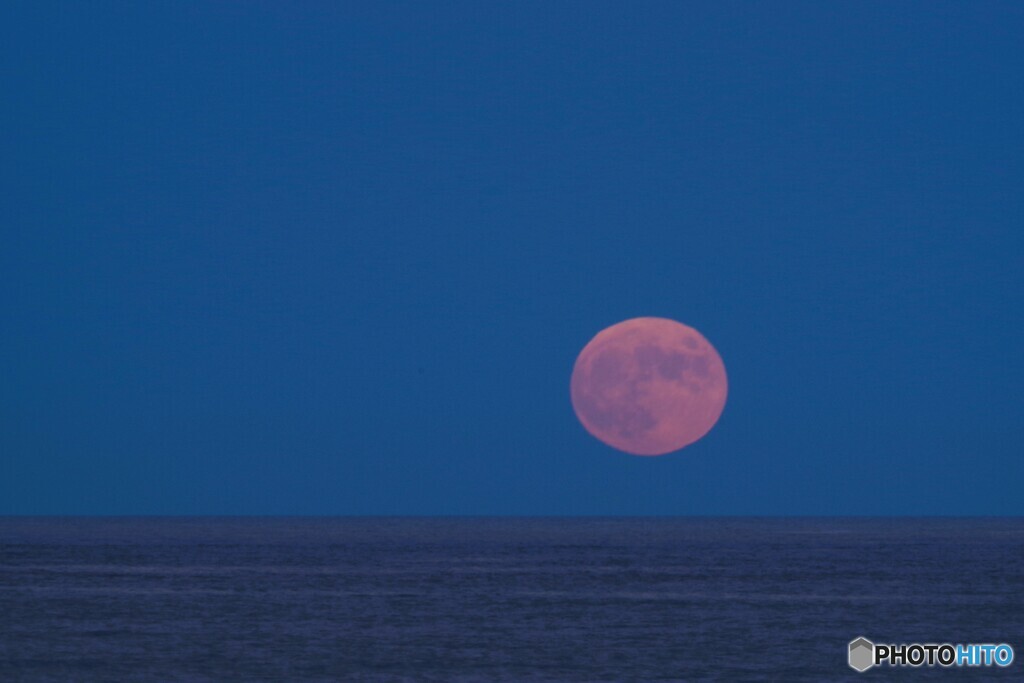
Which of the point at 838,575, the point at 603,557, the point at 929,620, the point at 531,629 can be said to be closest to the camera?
the point at 531,629

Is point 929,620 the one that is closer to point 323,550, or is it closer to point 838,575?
point 838,575

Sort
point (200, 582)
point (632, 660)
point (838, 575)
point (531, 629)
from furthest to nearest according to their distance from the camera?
point (838, 575)
point (200, 582)
point (531, 629)
point (632, 660)

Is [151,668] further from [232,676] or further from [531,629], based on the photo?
[531,629]

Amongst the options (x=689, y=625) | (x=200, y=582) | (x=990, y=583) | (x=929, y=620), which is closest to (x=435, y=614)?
(x=689, y=625)

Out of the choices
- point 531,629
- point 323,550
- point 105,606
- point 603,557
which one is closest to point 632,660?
point 531,629

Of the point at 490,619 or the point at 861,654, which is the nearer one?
the point at 861,654

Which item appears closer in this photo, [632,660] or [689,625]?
[632,660]
